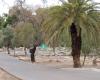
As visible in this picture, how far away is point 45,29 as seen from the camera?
30.8 m

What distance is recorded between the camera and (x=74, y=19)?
29.3 metres

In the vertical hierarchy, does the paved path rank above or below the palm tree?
below

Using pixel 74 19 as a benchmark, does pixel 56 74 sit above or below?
below

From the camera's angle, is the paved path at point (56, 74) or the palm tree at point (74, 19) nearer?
the paved path at point (56, 74)

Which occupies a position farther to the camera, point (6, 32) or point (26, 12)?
point (6, 32)

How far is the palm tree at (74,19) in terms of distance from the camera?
29234 mm

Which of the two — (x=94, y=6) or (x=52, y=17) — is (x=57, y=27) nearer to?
(x=52, y=17)

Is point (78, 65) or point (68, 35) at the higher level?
point (68, 35)

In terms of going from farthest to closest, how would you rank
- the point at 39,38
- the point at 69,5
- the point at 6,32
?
the point at 6,32, the point at 39,38, the point at 69,5

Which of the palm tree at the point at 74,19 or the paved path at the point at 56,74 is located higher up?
the palm tree at the point at 74,19

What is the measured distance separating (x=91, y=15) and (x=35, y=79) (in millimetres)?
11968

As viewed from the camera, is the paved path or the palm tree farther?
the palm tree

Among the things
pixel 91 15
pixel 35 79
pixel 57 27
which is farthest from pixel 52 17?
pixel 35 79

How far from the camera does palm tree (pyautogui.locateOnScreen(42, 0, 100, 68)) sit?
29.2m
